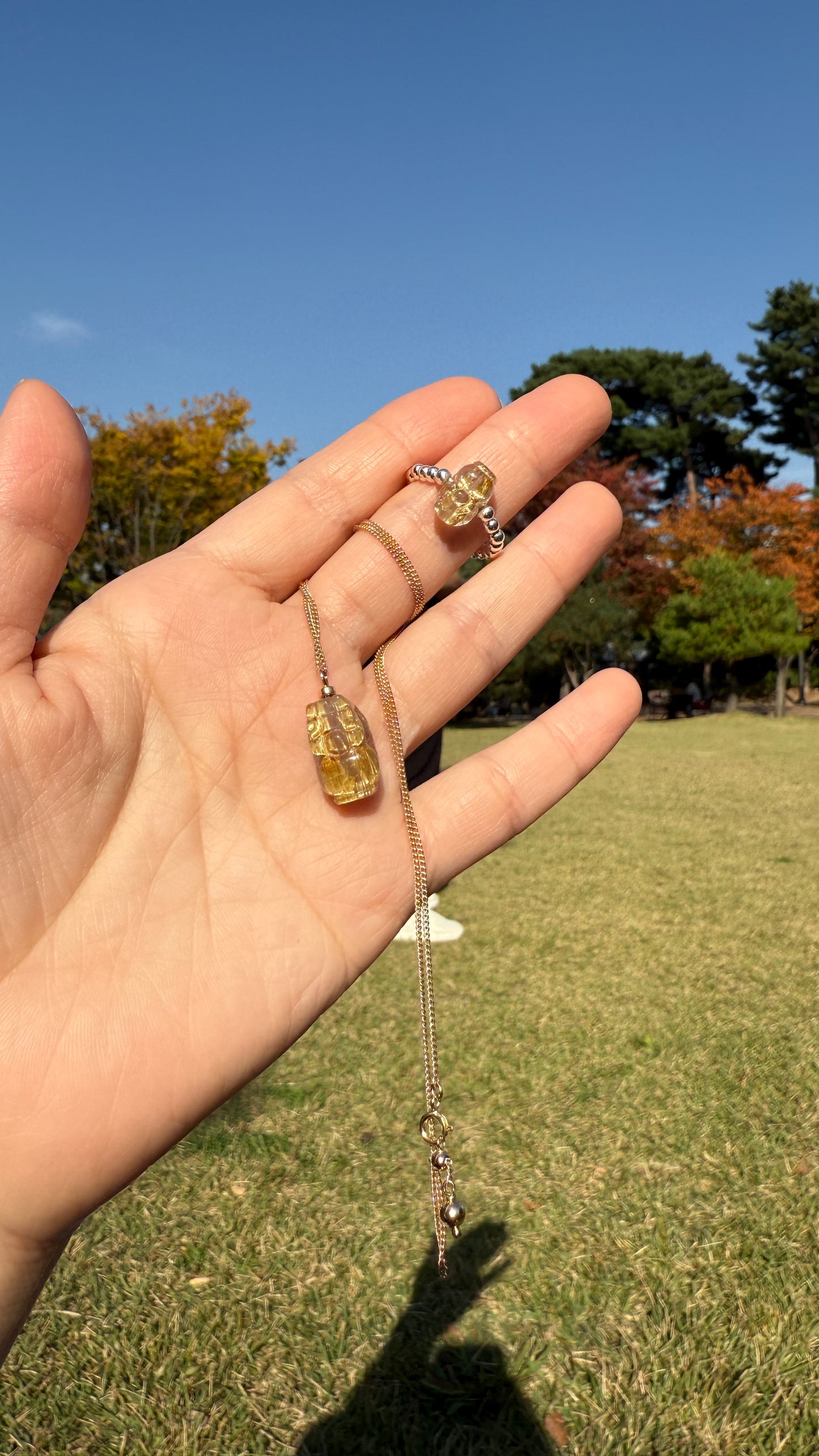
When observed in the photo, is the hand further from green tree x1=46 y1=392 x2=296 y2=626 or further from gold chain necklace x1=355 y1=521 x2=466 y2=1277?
green tree x1=46 y1=392 x2=296 y2=626

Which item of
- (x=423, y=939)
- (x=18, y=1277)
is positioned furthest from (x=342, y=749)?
(x=18, y=1277)

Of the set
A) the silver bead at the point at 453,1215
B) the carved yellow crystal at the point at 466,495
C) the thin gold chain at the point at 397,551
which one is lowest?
the silver bead at the point at 453,1215

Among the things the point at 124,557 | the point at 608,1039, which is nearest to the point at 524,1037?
the point at 608,1039

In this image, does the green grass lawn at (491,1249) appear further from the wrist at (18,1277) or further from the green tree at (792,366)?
the green tree at (792,366)

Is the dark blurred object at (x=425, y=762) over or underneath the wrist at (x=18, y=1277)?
over

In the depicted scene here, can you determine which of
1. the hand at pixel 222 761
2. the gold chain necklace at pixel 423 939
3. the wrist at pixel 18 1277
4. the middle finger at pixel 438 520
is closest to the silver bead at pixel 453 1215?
the gold chain necklace at pixel 423 939

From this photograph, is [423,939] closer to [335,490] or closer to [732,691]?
[335,490]

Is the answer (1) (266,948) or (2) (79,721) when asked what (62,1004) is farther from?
(2) (79,721)
